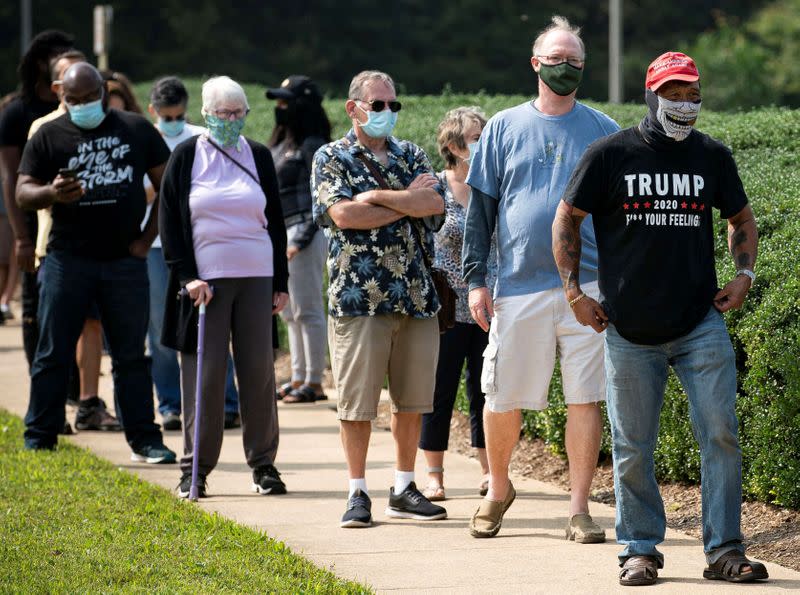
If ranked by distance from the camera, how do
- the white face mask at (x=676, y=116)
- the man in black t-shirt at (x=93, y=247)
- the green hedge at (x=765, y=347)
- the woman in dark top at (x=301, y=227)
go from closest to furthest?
the white face mask at (x=676, y=116)
the green hedge at (x=765, y=347)
the man in black t-shirt at (x=93, y=247)
the woman in dark top at (x=301, y=227)

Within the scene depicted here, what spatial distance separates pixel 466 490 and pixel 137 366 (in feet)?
7.19

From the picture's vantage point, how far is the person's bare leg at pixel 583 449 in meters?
6.23

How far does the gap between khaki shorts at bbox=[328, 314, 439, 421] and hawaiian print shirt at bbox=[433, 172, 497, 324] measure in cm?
56

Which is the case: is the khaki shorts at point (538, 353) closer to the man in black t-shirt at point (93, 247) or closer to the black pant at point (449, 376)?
the black pant at point (449, 376)

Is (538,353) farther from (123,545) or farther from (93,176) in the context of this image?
(93,176)

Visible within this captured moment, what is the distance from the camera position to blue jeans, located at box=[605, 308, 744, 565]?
5383 millimetres

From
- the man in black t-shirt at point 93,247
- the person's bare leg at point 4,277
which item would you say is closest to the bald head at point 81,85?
the man in black t-shirt at point 93,247

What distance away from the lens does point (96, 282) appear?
27.0ft

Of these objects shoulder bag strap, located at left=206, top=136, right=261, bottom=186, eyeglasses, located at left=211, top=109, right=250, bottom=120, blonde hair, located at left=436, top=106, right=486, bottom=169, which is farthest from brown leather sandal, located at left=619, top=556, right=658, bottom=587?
eyeglasses, located at left=211, top=109, right=250, bottom=120

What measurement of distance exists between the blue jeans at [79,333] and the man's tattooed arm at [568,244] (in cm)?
340

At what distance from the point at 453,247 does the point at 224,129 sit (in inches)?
52.5

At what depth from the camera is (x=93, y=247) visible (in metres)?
8.17

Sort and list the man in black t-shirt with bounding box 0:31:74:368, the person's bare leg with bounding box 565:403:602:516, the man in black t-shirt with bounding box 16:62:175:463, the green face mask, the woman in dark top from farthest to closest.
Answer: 1. the woman in dark top
2. the man in black t-shirt with bounding box 0:31:74:368
3. the man in black t-shirt with bounding box 16:62:175:463
4. the person's bare leg with bounding box 565:403:602:516
5. the green face mask

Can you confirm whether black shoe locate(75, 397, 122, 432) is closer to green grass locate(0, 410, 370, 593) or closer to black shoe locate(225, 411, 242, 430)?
black shoe locate(225, 411, 242, 430)
